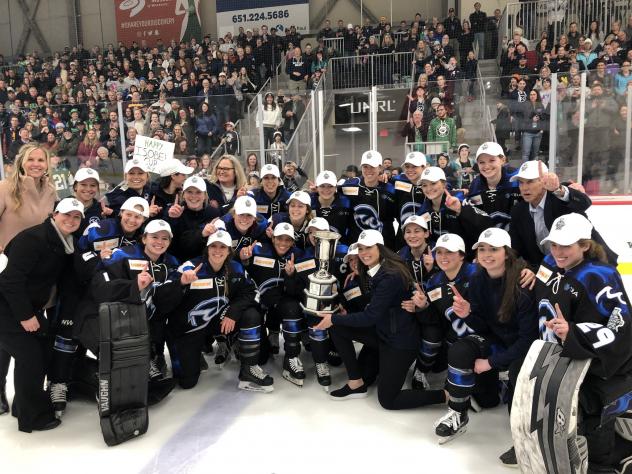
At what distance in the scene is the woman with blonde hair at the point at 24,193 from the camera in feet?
11.7

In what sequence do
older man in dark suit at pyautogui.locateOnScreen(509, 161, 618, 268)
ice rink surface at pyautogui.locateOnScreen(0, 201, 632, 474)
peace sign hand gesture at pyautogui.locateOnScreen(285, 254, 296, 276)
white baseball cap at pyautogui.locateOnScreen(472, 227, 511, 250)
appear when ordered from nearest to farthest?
ice rink surface at pyautogui.locateOnScreen(0, 201, 632, 474), white baseball cap at pyautogui.locateOnScreen(472, 227, 511, 250), older man in dark suit at pyautogui.locateOnScreen(509, 161, 618, 268), peace sign hand gesture at pyautogui.locateOnScreen(285, 254, 296, 276)

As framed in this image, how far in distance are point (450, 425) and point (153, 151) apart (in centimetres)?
341

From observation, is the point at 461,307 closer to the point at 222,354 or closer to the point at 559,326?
the point at 559,326

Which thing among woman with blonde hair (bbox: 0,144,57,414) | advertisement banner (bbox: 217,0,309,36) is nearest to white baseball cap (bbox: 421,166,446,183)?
woman with blonde hair (bbox: 0,144,57,414)

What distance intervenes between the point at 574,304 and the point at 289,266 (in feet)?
6.43

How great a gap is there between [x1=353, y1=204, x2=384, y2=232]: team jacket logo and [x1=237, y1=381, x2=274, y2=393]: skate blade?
1.48 meters

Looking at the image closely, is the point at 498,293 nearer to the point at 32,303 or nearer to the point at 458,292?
the point at 458,292

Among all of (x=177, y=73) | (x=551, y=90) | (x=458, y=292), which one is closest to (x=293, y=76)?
(x=177, y=73)

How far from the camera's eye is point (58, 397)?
336cm

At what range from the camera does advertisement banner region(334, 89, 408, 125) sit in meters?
7.26

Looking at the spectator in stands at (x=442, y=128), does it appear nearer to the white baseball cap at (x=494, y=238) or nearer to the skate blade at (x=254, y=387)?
the white baseball cap at (x=494, y=238)

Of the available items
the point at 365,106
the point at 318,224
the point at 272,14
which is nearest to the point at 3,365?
the point at 318,224

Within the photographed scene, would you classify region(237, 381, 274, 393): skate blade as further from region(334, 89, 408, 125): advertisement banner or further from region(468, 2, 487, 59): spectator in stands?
region(468, 2, 487, 59): spectator in stands

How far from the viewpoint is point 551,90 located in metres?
6.58
